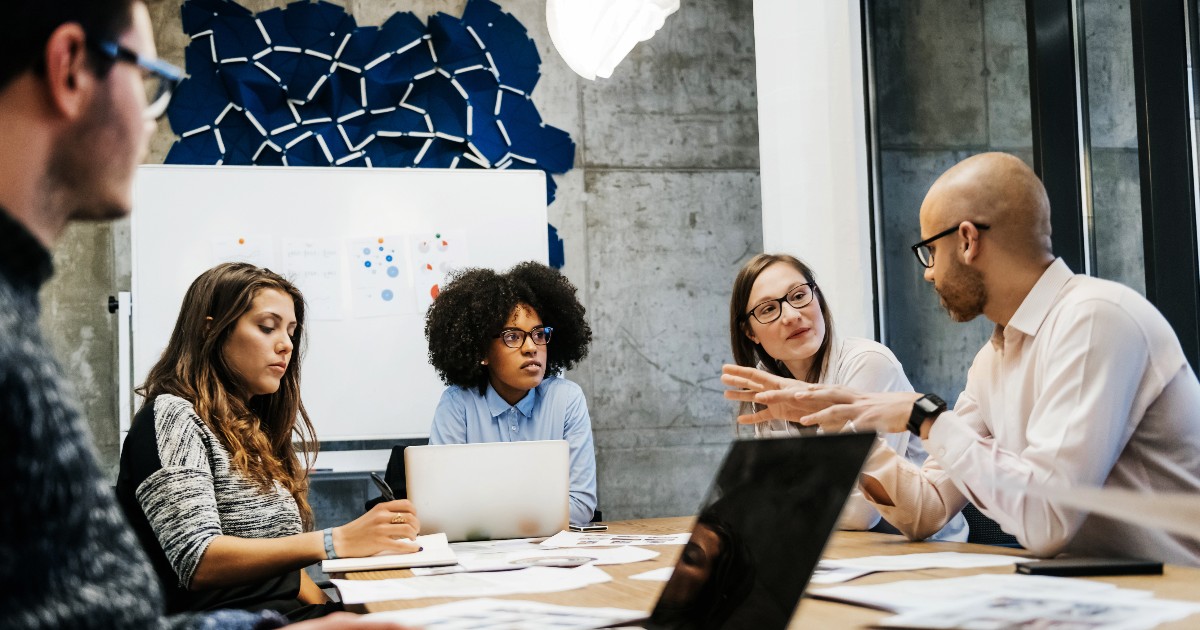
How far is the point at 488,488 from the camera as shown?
7.93 ft

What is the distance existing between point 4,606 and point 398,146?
14.8ft

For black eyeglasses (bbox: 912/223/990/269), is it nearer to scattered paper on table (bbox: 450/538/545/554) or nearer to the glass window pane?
scattered paper on table (bbox: 450/538/545/554)

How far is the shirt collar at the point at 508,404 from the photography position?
365cm

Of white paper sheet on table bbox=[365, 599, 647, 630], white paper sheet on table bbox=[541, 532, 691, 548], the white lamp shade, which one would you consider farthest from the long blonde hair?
white paper sheet on table bbox=[365, 599, 647, 630]

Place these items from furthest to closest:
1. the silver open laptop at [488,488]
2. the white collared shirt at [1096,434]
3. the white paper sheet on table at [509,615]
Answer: the silver open laptop at [488,488]
the white collared shirt at [1096,434]
the white paper sheet on table at [509,615]

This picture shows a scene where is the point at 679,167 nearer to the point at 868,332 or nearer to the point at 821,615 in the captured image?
the point at 868,332

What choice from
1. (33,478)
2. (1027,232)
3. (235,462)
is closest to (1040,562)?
(1027,232)

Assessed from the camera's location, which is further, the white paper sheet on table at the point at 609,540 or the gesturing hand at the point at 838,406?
the white paper sheet on table at the point at 609,540

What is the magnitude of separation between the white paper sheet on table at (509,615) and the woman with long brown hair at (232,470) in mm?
714

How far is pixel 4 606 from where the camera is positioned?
584mm

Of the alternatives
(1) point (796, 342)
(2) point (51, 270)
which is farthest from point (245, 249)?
(2) point (51, 270)

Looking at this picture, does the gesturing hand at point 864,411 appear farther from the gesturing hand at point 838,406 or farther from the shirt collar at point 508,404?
the shirt collar at point 508,404

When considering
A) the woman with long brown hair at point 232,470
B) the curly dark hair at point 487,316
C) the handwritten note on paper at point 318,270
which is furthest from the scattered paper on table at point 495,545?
the handwritten note on paper at point 318,270

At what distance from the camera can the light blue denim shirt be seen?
3.57 meters
